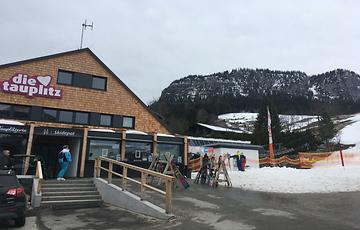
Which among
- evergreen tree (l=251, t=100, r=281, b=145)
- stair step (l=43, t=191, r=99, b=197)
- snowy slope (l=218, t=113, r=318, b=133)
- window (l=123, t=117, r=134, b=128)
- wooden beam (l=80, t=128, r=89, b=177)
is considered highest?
snowy slope (l=218, t=113, r=318, b=133)

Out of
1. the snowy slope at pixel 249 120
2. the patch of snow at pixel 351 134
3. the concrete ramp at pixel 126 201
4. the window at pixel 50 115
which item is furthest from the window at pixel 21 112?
the snowy slope at pixel 249 120

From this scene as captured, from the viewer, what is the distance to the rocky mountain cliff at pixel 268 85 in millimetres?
157000

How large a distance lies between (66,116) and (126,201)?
12052mm

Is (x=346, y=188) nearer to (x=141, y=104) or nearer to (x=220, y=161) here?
(x=220, y=161)

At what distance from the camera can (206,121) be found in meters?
98.9

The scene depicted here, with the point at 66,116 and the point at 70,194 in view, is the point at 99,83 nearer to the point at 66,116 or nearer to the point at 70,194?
the point at 66,116

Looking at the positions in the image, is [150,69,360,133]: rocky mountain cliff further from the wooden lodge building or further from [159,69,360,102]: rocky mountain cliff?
the wooden lodge building

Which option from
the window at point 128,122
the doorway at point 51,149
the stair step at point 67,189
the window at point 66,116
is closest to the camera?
the stair step at point 67,189

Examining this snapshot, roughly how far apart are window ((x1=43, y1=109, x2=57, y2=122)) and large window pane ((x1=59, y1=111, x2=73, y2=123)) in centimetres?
35

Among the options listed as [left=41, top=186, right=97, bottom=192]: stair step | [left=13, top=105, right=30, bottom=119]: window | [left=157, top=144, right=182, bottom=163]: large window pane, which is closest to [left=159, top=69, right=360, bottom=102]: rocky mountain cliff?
[left=157, top=144, right=182, bottom=163]: large window pane

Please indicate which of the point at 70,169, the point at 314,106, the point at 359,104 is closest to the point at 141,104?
the point at 70,169

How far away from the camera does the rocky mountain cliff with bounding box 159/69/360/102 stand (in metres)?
157

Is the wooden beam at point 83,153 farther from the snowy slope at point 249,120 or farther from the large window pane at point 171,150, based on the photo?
the snowy slope at point 249,120

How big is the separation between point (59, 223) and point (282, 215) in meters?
6.42
